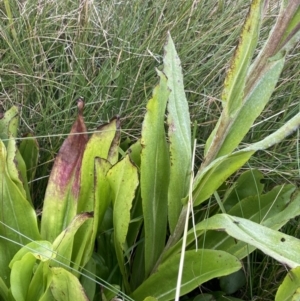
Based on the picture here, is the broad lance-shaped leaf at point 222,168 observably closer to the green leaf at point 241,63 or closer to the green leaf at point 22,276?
the green leaf at point 241,63

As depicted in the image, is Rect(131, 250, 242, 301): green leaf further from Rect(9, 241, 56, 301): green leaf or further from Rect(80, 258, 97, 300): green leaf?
Rect(9, 241, 56, 301): green leaf

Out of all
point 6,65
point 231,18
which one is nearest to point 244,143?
point 231,18

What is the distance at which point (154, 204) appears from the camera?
865 mm

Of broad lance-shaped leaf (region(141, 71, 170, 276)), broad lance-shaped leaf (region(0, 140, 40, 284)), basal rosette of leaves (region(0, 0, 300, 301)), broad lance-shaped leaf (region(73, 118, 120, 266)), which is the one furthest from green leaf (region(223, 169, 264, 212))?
broad lance-shaped leaf (region(0, 140, 40, 284))

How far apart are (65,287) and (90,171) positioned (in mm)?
211

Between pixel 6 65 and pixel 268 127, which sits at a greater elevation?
pixel 6 65

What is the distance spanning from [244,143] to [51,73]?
529 mm

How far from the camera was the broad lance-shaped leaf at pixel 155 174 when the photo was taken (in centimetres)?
80

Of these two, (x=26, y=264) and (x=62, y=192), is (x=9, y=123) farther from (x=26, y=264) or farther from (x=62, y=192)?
(x=26, y=264)

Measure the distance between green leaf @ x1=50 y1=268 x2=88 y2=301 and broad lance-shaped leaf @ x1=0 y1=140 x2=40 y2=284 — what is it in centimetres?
13

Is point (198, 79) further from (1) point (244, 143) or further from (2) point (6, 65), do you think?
(2) point (6, 65)

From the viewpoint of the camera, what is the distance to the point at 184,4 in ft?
4.68

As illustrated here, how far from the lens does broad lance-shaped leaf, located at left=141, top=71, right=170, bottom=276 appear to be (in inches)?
31.6

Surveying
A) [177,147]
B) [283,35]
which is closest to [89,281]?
[177,147]
